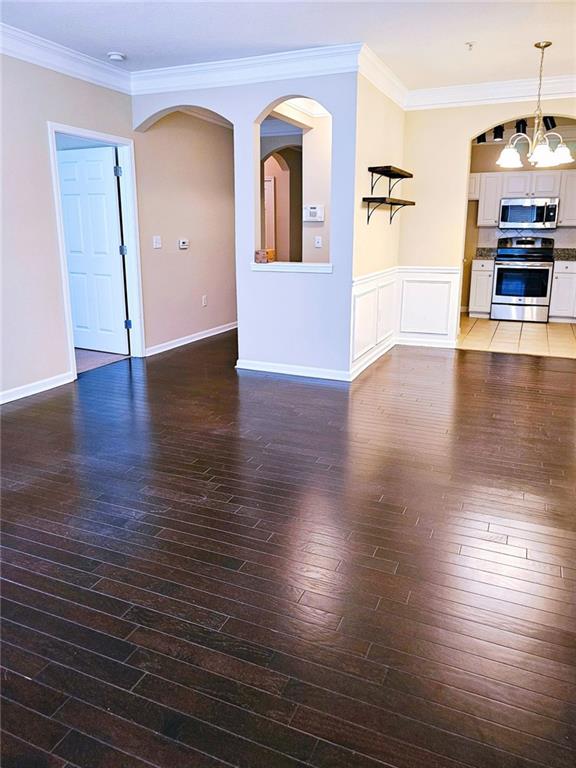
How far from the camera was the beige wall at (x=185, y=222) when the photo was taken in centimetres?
608

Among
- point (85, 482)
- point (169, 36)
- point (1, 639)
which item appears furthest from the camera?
point (169, 36)

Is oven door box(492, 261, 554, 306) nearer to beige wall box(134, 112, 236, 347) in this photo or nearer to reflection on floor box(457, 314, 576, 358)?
reflection on floor box(457, 314, 576, 358)

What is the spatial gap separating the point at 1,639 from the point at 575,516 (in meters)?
2.59

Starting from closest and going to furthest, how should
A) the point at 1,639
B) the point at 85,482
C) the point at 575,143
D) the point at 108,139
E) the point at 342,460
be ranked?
the point at 1,639
the point at 85,482
the point at 342,460
the point at 108,139
the point at 575,143

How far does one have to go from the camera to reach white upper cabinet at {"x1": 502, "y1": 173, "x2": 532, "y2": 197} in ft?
27.2

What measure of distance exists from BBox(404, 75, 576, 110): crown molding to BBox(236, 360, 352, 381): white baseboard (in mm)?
3195

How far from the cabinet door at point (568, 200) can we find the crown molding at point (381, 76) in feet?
10.9

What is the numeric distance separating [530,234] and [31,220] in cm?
715

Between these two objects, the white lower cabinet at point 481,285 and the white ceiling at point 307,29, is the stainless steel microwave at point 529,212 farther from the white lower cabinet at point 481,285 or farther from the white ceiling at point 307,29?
the white ceiling at point 307,29

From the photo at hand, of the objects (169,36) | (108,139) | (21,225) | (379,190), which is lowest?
(21,225)

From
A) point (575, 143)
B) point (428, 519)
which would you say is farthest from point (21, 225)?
point (575, 143)

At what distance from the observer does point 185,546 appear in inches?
101

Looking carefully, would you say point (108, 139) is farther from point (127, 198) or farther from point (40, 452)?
point (40, 452)

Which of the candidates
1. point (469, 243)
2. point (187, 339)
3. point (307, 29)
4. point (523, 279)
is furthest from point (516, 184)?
point (187, 339)
